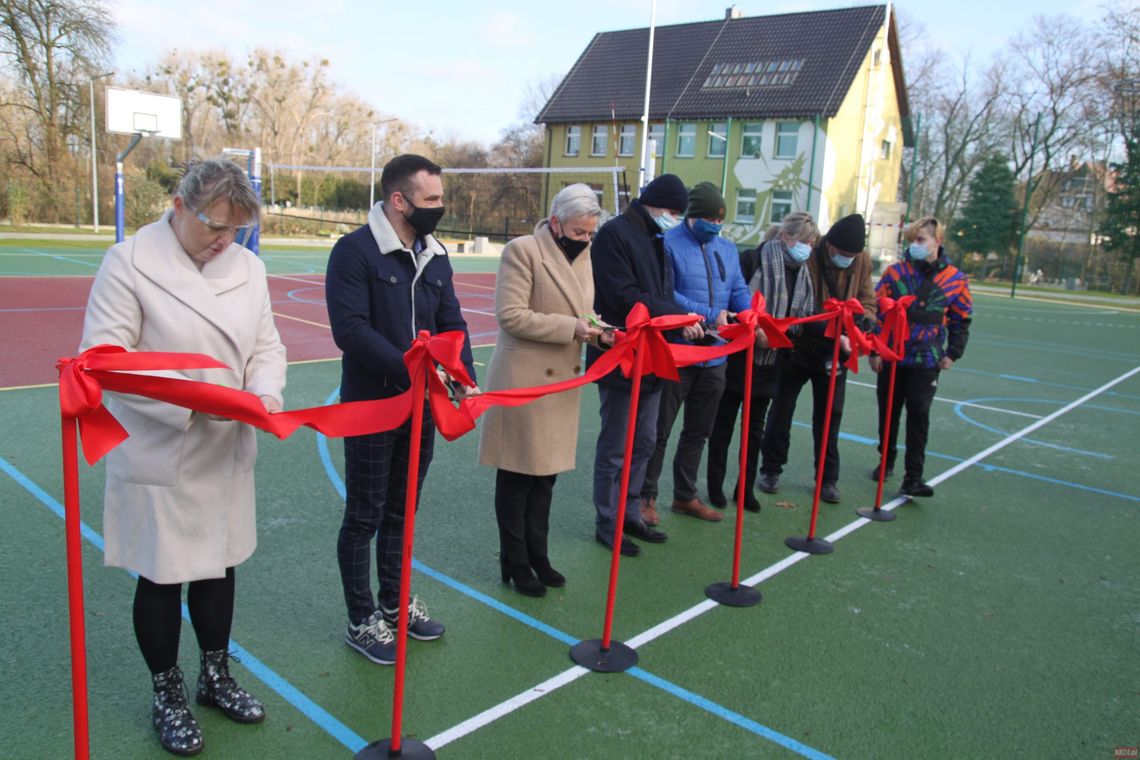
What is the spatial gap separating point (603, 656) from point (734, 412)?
8.43ft

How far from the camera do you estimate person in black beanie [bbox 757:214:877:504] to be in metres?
5.75

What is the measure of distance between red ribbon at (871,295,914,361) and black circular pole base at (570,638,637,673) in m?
3.23

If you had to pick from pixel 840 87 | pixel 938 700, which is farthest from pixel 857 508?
pixel 840 87

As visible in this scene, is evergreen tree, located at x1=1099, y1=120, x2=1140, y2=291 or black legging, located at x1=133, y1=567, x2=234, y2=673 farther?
evergreen tree, located at x1=1099, y1=120, x2=1140, y2=291

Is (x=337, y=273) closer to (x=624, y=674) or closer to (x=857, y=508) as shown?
(x=624, y=674)

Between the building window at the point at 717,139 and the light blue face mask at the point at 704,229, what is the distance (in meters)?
36.7

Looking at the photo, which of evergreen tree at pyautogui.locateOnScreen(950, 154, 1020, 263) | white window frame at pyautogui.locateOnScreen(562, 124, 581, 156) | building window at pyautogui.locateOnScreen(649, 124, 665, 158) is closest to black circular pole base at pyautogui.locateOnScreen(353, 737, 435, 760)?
building window at pyautogui.locateOnScreen(649, 124, 665, 158)

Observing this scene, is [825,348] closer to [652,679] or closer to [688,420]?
[688,420]

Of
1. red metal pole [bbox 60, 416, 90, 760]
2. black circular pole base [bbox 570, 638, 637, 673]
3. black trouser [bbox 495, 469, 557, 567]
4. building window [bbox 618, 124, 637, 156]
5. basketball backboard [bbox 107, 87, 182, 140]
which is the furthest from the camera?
building window [bbox 618, 124, 637, 156]

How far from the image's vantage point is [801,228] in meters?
5.69

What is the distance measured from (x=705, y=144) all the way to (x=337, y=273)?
131 ft

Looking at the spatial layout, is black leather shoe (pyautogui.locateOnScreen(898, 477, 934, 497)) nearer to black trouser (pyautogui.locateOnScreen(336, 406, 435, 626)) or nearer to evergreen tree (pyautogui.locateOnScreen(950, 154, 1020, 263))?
black trouser (pyautogui.locateOnScreen(336, 406, 435, 626))

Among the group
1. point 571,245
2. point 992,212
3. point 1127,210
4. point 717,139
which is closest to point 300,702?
point 571,245

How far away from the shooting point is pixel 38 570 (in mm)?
4109
